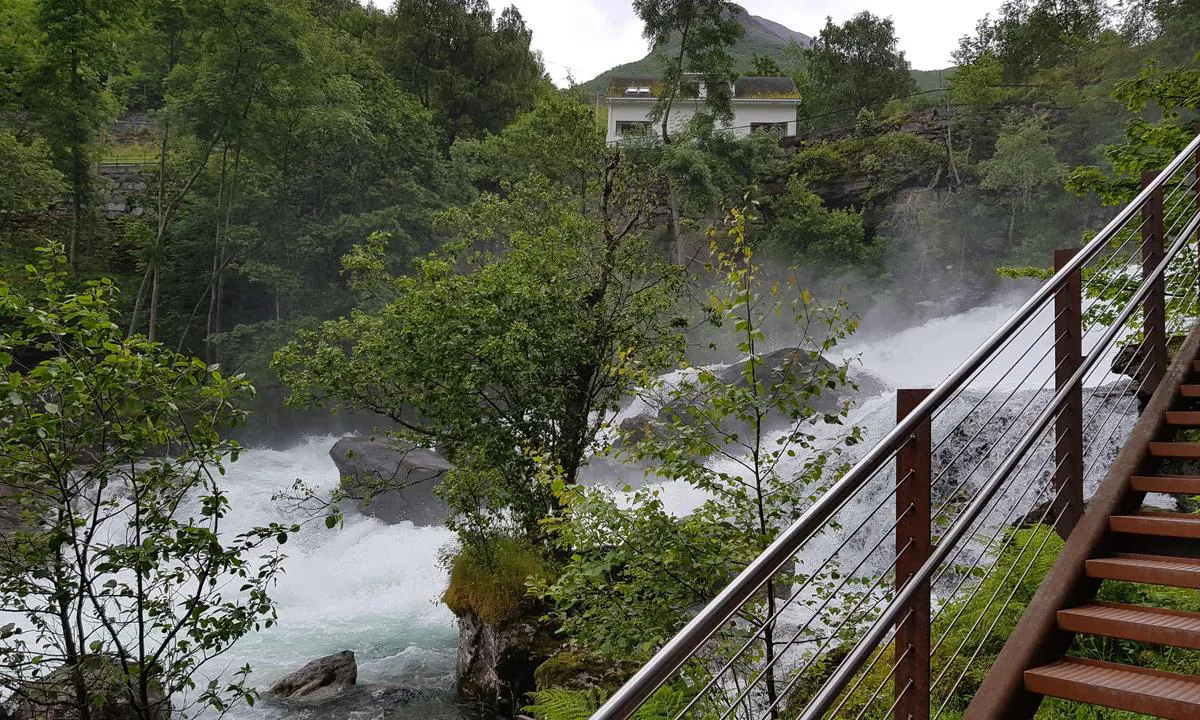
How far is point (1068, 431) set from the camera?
3455 millimetres

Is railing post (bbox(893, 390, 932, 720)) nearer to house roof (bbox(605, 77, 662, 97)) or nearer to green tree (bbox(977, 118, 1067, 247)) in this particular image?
green tree (bbox(977, 118, 1067, 247))

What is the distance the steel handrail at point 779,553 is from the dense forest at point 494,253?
190 centimetres

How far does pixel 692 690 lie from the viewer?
4488 mm

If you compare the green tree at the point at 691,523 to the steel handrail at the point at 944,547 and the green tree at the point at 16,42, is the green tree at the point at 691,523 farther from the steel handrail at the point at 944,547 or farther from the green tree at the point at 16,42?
the green tree at the point at 16,42

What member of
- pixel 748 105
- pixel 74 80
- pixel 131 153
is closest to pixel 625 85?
pixel 748 105

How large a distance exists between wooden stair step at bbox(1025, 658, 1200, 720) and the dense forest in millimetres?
2179

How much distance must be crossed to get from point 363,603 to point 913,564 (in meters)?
13.0

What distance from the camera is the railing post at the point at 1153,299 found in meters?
4.18

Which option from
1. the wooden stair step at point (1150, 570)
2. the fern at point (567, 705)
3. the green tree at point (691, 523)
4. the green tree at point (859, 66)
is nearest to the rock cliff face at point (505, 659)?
the fern at point (567, 705)

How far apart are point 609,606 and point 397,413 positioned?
19.4 feet

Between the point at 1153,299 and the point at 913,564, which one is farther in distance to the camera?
the point at 1153,299

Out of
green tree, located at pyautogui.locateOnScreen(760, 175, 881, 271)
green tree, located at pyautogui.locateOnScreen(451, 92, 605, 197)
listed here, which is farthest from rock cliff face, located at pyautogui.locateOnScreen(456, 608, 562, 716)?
green tree, located at pyautogui.locateOnScreen(760, 175, 881, 271)

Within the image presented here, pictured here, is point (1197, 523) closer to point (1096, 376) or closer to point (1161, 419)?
point (1161, 419)

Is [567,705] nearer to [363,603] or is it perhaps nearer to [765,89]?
[363,603]
